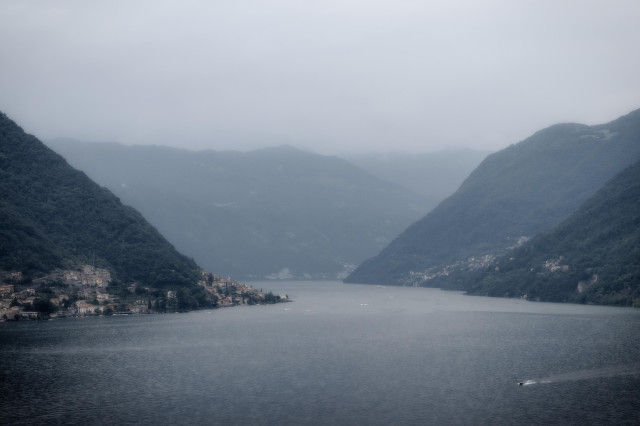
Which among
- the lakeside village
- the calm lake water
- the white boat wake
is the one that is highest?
the lakeside village

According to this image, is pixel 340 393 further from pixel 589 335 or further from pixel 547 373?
pixel 589 335

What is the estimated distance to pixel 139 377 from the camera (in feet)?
290

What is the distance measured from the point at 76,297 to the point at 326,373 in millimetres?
101822

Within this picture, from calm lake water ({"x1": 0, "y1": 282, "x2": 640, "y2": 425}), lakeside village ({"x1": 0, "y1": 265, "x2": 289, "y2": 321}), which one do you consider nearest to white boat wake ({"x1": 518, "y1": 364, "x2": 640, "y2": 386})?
calm lake water ({"x1": 0, "y1": 282, "x2": 640, "y2": 425})

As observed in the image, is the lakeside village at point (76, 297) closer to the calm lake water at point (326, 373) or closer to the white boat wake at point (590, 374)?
the calm lake water at point (326, 373)

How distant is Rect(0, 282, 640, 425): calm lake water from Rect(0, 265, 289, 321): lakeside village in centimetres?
851

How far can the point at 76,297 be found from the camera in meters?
168

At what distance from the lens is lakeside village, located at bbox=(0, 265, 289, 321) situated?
154375mm

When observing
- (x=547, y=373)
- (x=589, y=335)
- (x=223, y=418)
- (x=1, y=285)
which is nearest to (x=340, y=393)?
(x=223, y=418)

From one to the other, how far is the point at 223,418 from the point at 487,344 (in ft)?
212

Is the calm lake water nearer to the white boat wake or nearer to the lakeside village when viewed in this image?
the white boat wake

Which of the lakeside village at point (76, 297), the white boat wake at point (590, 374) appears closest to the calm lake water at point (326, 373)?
the white boat wake at point (590, 374)

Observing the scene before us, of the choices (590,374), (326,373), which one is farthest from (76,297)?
(590,374)

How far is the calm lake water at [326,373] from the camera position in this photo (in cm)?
6612
